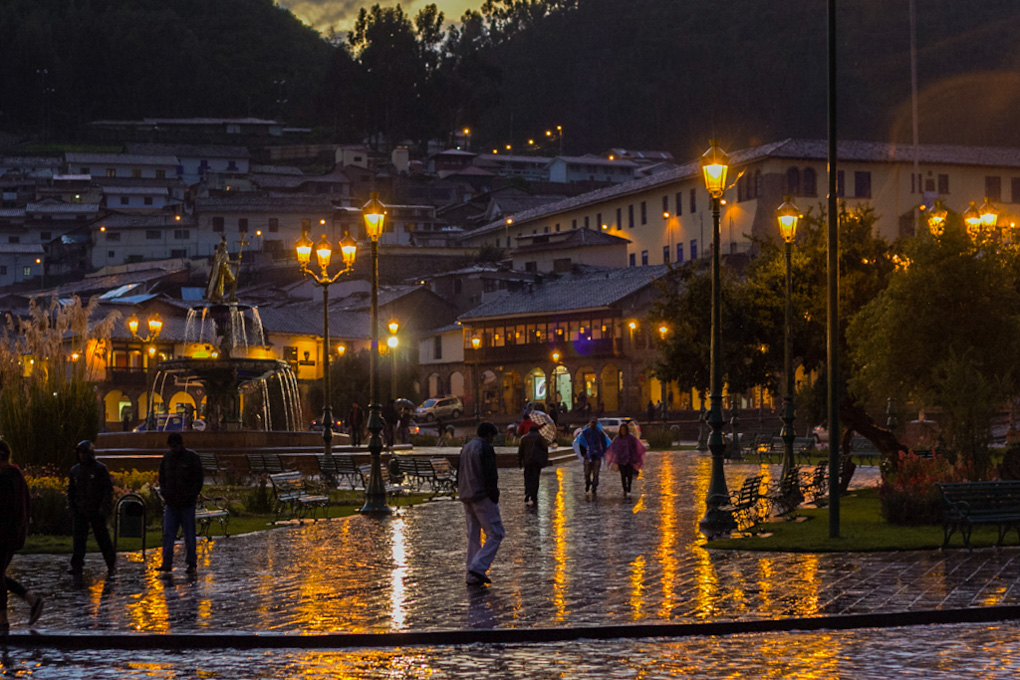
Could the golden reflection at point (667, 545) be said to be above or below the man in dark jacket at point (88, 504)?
below

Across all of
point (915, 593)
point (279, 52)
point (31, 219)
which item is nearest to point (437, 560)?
point (915, 593)

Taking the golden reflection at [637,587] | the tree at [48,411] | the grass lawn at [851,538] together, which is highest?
the tree at [48,411]

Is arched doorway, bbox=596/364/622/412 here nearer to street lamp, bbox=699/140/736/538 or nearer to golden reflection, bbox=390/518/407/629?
golden reflection, bbox=390/518/407/629

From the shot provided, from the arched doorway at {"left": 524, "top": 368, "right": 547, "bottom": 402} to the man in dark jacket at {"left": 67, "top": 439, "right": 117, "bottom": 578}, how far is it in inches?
2633

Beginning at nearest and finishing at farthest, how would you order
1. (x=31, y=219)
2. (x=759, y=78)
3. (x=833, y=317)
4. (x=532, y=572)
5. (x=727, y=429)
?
1. (x=532, y=572)
2. (x=833, y=317)
3. (x=727, y=429)
4. (x=31, y=219)
5. (x=759, y=78)

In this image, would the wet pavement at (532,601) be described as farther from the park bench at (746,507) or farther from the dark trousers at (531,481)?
the dark trousers at (531,481)

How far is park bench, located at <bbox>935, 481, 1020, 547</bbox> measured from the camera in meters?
16.0

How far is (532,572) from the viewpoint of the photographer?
14.8 metres

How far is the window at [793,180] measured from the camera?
3159 inches

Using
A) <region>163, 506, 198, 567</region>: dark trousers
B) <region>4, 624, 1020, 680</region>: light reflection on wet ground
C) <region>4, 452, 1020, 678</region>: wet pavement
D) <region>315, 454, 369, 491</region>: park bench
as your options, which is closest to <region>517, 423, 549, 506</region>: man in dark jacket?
<region>315, 454, 369, 491</region>: park bench

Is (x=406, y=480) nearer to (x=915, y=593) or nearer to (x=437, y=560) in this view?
(x=437, y=560)

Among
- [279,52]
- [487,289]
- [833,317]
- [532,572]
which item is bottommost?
[532,572]

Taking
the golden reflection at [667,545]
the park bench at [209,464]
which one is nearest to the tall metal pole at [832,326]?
the golden reflection at [667,545]

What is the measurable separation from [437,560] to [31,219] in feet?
359
